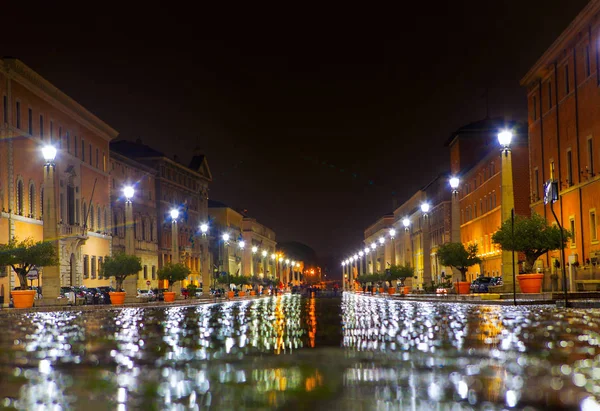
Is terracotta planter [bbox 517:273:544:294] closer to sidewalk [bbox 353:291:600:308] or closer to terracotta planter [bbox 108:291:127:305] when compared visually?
sidewalk [bbox 353:291:600:308]

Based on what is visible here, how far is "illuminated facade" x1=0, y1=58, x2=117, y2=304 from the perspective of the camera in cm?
5959

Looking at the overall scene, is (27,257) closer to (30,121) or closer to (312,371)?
(30,121)

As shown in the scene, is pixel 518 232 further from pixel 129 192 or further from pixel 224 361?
pixel 224 361

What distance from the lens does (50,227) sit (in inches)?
1764

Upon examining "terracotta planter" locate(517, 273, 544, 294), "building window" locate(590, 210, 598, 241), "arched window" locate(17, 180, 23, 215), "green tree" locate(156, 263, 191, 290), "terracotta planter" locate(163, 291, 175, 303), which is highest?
"arched window" locate(17, 180, 23, 215)

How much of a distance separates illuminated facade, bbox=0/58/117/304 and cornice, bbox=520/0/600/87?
33.2 meters

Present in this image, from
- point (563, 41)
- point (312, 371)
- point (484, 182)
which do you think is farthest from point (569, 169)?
point (312, 371)

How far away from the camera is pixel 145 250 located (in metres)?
103

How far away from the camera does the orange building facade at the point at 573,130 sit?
53.9 meters

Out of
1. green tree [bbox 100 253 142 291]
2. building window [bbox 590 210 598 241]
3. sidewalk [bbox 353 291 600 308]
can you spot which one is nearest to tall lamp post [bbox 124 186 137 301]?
green tree [bbox 100 253 142 291]

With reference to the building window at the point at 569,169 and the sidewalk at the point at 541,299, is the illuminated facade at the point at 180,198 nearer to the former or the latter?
the building window at the point at 569,169

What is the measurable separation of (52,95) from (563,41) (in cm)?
3823

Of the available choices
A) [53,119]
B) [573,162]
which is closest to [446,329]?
[573,162]

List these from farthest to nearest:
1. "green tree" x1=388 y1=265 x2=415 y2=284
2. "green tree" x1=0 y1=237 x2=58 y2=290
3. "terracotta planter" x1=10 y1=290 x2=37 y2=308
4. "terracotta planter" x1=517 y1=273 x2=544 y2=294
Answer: "green tree" x1=388 y1=265 x2=415 y2=284, "green tree" x1=0 y1=237 x2=58 y2=290, "terracotta planter" x1=10 y1=290 x2=37 y2=308, "terracotta planter" x1=517 y1=273 x2=544 y2=294
